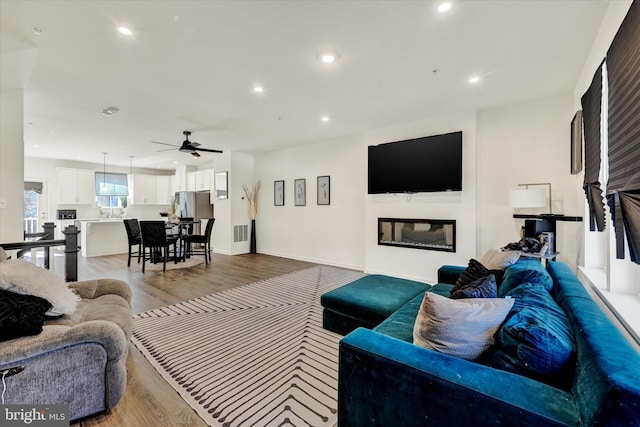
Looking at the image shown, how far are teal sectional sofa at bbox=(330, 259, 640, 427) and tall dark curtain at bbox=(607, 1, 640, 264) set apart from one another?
17.0 inches

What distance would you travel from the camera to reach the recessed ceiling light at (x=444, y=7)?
196 centimetres

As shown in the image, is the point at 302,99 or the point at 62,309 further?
the point at 302,99

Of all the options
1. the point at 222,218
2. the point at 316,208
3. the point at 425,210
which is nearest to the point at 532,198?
the point at 425,210

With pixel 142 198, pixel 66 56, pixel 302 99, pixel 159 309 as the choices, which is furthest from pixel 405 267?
pixel 142 198

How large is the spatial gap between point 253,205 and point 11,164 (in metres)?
4.59

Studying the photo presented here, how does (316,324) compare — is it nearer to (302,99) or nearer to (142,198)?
(302,99)

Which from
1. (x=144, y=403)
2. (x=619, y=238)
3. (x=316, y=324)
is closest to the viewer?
(x=619, y=238)

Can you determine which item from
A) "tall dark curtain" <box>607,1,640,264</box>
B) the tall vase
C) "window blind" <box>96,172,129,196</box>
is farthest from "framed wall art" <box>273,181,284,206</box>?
"tall dark curtain" <box>607,1,640,264</box>

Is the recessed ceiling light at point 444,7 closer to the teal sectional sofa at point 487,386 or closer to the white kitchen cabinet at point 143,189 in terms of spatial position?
the teal sectional sofa at point 487,386

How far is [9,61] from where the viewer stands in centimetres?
265

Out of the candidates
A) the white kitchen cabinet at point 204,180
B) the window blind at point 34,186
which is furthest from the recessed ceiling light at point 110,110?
the window blind at point 34,186

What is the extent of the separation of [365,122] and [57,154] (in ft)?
26.5

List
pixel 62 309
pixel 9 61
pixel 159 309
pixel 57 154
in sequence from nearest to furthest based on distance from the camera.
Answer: pixel 62 309, pixel 9 61, pixel 159 309, pixel 57 154

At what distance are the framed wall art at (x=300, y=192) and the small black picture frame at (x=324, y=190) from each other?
42 cm
